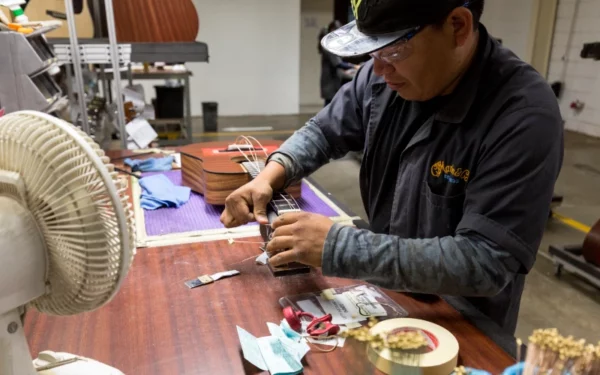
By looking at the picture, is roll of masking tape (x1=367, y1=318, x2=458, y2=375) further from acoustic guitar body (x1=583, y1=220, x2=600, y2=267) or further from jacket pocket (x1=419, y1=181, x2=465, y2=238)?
acoustic guitar body (x1=583, y1=220, x2=600, y2=267)

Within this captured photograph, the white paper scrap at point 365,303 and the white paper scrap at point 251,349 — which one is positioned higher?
the white paper scrap at point 251,349

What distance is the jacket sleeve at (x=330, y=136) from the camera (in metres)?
1.22

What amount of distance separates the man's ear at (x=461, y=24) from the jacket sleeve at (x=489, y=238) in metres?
0.16

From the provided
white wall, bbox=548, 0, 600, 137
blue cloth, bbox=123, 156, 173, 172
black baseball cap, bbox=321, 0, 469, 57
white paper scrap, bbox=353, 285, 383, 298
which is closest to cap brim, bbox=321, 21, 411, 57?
black baseball cap, bbox=321, 0, 469, 57

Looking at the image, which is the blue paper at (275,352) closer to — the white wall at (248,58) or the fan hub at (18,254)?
the fan hub at (18,254)

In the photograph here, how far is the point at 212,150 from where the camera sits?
1609 mm

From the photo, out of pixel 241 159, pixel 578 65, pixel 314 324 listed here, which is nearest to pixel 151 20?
pixel 241 159

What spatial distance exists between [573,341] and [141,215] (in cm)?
113

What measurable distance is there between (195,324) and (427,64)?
62 centimetres

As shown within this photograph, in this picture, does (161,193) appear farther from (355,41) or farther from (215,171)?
(355,41)

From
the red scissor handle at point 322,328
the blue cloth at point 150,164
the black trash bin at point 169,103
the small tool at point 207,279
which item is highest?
the red scissor handle at point 322,328

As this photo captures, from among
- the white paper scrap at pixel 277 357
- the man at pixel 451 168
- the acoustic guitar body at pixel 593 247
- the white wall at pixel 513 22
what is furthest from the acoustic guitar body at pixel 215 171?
the white wall at pixel 513 22

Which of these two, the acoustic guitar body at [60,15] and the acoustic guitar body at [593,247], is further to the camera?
the acoustic guitar body at [593,247]

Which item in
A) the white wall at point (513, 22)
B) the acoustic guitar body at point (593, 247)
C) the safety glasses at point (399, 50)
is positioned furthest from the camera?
the white wall at point (513, 22)
